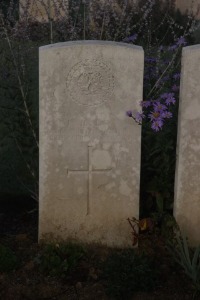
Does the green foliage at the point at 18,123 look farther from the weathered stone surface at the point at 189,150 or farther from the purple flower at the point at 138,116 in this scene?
the weathered stone surface at the point at 189,150

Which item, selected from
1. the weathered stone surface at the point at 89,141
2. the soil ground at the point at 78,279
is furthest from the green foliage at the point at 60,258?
the weathered stone surface at the point at 89,141

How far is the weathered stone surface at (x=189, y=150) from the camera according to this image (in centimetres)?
338

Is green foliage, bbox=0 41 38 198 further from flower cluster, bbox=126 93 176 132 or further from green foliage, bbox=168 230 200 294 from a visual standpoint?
green foliage, bbox=168 230 200 294

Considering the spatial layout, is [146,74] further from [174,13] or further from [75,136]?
[174,13]

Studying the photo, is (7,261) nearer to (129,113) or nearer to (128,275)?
(128,275)

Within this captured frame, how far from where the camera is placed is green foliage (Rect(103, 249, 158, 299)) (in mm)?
3002

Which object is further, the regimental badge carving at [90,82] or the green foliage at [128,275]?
the regimental badge carving at [90,82]

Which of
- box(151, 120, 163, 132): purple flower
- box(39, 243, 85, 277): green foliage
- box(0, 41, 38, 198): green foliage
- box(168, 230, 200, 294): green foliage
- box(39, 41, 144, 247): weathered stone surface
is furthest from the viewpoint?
box(0, 41, 38, 198): green foliage

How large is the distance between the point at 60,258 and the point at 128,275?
525mm

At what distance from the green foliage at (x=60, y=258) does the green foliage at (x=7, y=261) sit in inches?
6.9

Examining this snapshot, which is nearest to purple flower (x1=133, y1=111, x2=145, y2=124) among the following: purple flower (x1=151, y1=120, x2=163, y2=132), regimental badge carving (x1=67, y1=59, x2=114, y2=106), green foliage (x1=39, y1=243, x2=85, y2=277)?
purple flower (x1=151, y1=120, x2=163, y2=132)

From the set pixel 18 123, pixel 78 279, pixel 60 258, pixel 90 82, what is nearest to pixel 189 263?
pixel 78 279

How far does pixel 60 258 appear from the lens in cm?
335

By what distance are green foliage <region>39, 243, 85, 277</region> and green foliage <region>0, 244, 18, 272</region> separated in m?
0.18
